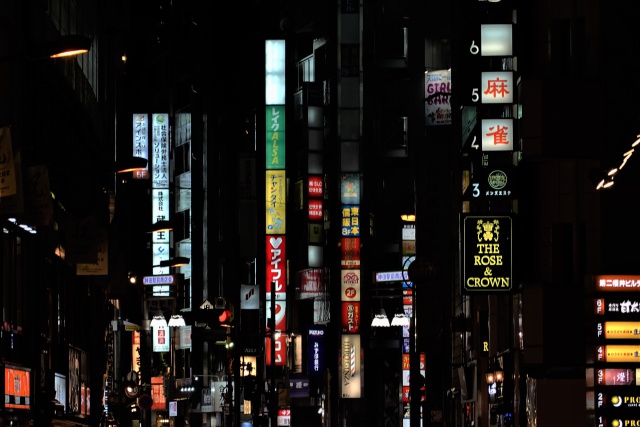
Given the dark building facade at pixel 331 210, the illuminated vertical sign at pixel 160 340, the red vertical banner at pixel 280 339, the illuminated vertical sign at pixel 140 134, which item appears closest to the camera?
the dark building facade at pixel 331 210

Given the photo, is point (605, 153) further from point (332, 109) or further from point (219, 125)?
point (219, 125)

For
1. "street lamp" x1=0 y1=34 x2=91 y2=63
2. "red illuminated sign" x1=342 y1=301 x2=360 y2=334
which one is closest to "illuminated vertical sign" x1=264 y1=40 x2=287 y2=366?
"red illuminated sign" x1=342 y1=301 x2=360 y2=334

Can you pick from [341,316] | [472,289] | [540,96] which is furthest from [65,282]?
[341,316]

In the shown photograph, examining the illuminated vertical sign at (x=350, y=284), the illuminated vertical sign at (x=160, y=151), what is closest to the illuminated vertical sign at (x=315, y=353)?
the illuminated vertical sign at (x=350, y=284)

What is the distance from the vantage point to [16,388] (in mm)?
28141

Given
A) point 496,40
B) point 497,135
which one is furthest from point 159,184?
point 497,135

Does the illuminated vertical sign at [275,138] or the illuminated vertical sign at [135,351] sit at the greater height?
the illuminated vertical sign at [275,138]

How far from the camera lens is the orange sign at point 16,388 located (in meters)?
27.2

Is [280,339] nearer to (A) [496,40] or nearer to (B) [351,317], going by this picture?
(B) [351,317]

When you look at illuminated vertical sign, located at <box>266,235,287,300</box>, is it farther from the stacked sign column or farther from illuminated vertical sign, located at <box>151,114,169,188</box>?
the stacked sign column

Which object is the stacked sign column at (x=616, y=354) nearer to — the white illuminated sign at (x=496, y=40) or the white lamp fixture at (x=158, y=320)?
the white illuminated sign at (x=496, y=40)

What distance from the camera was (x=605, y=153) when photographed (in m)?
31.4

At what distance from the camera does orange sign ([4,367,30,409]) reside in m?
27.2

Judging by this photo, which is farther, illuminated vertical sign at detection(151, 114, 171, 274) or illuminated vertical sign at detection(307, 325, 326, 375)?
illuminated vertical sign at detection(151, 114, 171, 274)
